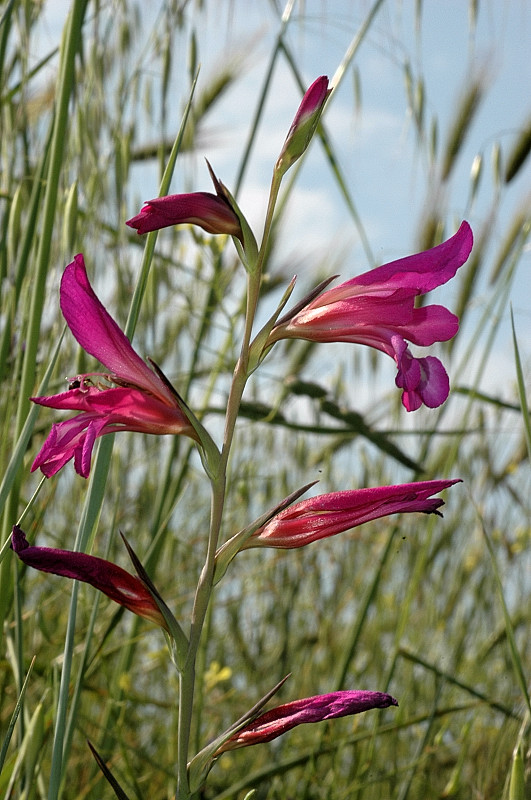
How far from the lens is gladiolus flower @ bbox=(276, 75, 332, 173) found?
53cm

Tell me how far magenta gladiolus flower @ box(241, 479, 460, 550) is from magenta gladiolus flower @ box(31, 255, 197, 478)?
0.07 m

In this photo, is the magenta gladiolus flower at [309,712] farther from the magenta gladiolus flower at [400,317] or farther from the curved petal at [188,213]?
the curved petal at [188,213]

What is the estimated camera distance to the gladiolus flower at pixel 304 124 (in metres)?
0.53

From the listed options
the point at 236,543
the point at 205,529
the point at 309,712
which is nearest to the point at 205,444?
the point at 236,543

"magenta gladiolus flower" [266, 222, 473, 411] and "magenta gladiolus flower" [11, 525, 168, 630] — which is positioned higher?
"magenta gladiolus flower" [266, 222, 473, 411]

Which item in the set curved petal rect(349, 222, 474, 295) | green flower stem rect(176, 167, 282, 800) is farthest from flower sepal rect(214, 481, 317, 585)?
curved petal rect(349, 222, 474, 295)

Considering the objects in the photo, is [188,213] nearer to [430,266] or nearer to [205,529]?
[430,266]

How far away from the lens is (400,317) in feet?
1.81

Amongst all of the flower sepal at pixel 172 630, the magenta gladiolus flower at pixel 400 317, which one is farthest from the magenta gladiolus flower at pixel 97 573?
the magenta gladiolus flower at pixel 400 317

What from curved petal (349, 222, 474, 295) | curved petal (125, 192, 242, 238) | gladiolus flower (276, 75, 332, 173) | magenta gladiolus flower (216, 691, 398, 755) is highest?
gladiolus flower (276, 75, 332, 173)

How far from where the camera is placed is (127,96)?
3.37 ft

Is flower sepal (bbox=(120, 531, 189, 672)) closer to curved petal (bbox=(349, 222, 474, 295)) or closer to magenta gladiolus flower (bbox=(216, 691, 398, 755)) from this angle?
magenta gladiolus flower (bbox=(216, 691, 398, 755))

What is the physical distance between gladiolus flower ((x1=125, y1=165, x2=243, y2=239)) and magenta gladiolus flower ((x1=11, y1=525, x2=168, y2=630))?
18 centimetres

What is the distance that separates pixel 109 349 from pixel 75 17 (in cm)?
31
